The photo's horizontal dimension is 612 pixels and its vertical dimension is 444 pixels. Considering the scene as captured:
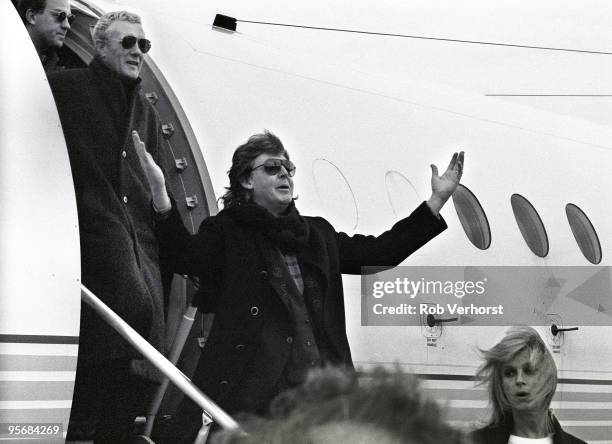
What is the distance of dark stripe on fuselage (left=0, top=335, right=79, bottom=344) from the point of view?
4351 millimetres

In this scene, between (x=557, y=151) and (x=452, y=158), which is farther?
(x=557, y=151)

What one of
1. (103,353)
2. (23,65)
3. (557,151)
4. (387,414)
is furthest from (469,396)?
(387,414)

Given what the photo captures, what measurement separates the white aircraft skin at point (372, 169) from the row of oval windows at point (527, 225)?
42 mm

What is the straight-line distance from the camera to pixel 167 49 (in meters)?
5.24

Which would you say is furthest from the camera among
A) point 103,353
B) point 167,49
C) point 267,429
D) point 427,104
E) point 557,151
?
point 557,151

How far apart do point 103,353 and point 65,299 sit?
383mm

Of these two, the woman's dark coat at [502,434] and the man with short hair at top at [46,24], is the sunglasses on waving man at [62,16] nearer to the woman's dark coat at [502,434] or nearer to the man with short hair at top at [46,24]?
the man with short hair at top at [46,24]

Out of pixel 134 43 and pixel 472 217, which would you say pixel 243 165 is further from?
pixel 472 217

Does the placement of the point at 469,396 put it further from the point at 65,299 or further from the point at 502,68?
the point at 65,299

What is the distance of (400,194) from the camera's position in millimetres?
5871

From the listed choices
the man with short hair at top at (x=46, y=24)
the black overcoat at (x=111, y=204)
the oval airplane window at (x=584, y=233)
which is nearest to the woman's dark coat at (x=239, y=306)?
the black overcoat at (x=111, y=204)

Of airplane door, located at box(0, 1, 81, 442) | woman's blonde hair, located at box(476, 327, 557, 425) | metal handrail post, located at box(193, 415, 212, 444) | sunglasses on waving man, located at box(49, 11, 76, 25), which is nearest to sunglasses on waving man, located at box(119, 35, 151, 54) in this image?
sunglasses on waving man, located at box(49, 11, 76, 25)

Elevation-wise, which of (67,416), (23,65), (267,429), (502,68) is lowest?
(67,416)

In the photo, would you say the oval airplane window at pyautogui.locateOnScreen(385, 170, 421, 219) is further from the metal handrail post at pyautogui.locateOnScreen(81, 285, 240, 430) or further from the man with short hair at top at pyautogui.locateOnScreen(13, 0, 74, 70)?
the man with short hair at top at pyautogui.locateOnScreen(13, 0, 74, 70)
